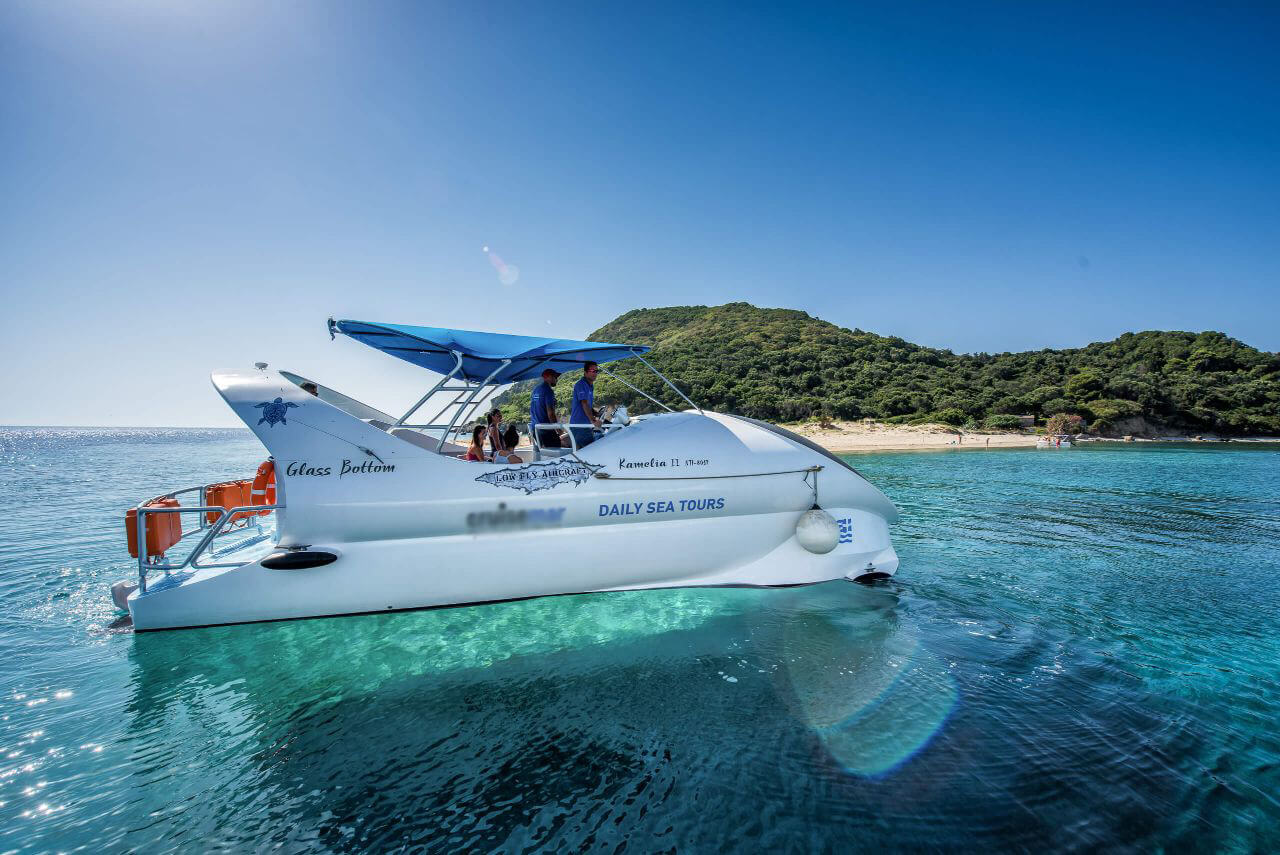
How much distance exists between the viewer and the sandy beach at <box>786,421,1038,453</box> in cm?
3366

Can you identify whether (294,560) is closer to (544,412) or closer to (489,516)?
(489,516)

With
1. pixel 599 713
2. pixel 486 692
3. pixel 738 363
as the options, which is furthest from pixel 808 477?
pixel 738 363

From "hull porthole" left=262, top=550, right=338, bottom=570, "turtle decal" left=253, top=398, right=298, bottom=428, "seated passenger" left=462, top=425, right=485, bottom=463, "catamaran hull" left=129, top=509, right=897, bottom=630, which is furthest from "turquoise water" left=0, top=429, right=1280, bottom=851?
"turtle decal" left=253, top=398, right=298, bottom=428

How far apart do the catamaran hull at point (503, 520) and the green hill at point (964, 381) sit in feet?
93.1

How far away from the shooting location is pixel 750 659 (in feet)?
15.3

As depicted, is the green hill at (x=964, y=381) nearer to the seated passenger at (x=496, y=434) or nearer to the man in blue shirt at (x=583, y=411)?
the seated passenger at (x=496, y=434)

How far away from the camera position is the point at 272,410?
4.62 meters

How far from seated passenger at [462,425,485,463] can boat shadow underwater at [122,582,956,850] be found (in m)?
1.72

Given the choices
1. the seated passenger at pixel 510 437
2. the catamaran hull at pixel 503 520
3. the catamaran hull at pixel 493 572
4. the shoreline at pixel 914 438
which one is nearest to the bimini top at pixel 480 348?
the seated passenger at pixel 510 437

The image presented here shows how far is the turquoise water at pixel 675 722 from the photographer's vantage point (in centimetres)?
282

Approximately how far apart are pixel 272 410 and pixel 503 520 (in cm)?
219

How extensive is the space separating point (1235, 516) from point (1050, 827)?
13430 mm

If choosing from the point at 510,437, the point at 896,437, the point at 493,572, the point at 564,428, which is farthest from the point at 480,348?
the point at 896,437

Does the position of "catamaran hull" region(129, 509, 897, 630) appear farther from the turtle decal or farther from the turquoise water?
the turtle decal
